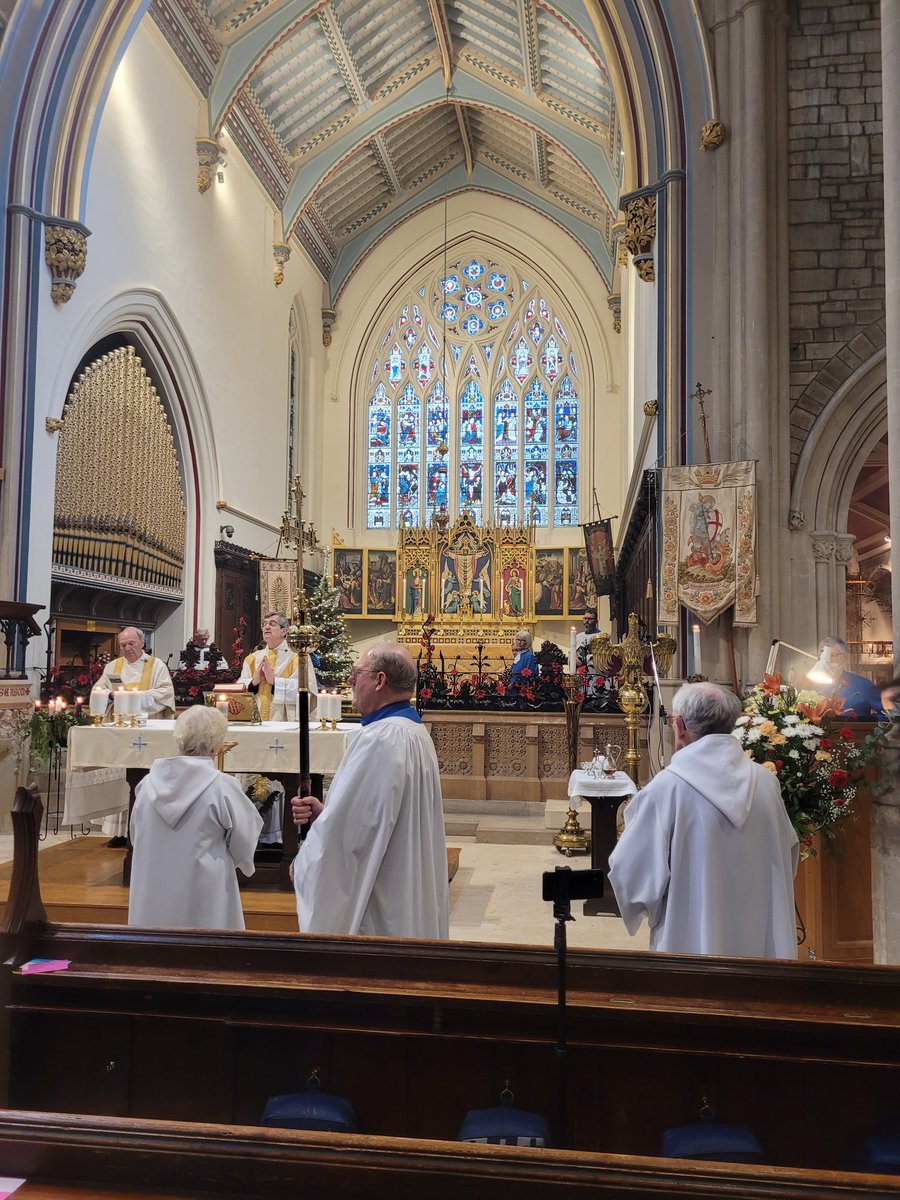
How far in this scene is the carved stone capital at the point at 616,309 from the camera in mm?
19734

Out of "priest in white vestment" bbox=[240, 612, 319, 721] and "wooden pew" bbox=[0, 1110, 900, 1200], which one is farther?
"priest in white vestment" bbox=[240, 612, 319, 721]

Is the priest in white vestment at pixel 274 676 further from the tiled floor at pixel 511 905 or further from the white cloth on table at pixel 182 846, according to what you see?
the white cloth on table at pixel 182 846

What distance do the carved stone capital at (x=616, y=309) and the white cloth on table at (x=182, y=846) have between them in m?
18.2

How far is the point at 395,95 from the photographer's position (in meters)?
17.2

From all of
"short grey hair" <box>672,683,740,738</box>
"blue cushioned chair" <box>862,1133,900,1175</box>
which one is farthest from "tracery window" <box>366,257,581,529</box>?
"blue cushioned chair" <box>862,1133,900,1175</box>

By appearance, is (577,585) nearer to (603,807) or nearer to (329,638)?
(329,638)

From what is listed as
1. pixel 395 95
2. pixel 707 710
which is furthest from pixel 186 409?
pixel 707 710

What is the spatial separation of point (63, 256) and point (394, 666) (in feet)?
29.6

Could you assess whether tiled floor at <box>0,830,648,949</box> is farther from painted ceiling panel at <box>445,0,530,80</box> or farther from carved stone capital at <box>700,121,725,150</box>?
painted ceiling panel at <box>445,0,530,80</box>

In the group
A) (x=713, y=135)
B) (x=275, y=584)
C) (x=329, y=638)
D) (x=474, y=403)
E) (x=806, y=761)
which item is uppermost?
(x=474, y=403)

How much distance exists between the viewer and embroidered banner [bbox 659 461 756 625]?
7.25 meters

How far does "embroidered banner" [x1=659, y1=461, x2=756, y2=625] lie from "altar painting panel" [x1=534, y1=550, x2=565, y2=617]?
12134 millimetres

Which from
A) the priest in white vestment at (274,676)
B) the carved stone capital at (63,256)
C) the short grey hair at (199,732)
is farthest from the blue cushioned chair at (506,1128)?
the carved stone capital at (63,256)

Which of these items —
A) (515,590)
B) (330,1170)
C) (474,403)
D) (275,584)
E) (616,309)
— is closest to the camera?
(330,1170)
